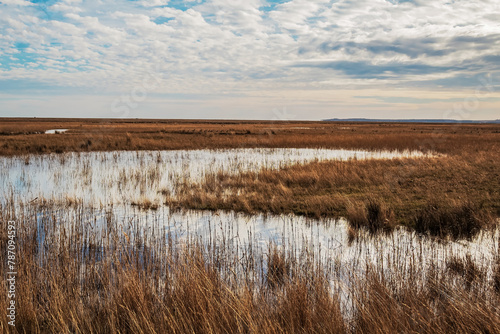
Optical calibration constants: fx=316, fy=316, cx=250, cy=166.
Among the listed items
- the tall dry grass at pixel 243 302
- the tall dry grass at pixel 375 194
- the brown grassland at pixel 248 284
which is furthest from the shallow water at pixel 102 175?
the tall dry grass at pixel 243 302

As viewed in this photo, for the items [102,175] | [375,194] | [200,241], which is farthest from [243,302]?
[102,175]

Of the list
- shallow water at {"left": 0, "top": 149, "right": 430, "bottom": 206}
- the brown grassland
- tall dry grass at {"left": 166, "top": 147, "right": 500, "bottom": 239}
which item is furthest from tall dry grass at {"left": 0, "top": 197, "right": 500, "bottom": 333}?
shallow water at {"left": 0, "top": 149, "right": 430, "bottom": 206}

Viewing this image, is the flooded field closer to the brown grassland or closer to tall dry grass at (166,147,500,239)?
the brown grassland

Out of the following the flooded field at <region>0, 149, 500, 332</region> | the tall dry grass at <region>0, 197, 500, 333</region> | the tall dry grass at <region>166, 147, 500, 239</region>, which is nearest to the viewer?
the tall dry grass at <region>0, 197, 500, 333</region>

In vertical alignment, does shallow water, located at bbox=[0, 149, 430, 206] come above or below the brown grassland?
above

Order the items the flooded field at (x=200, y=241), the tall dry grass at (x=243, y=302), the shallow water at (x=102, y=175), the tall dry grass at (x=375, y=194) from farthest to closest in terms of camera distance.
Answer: the shallow water at (x=102, y=175) < the tall dry grass at (x=375, y=194) < the flooded field at (x=200, y=241) < the tall dry grass at (x=243, y=302)

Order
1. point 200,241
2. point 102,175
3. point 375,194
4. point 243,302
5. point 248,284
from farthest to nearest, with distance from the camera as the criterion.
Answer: point 102,175 → point 375,194 → point 200,241 → point 248,284 → point 243,302

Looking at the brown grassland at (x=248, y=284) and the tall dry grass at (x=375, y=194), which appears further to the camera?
the tall dry grass at (x=375, y=194)

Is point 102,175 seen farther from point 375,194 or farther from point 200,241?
point 375,194

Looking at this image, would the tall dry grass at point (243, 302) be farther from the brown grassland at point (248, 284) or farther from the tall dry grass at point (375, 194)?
the tall dry grass at point (375, 194)

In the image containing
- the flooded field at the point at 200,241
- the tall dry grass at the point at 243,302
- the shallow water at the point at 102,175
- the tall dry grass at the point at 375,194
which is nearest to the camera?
the tall dry grass at the point at 243,302

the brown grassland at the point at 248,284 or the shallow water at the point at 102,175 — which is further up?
the shallow water at the point at 102,175

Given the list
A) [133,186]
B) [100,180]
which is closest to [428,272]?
[133,186]

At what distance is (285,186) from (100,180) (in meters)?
8.60
